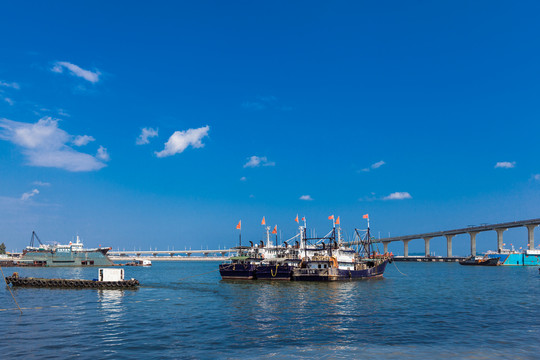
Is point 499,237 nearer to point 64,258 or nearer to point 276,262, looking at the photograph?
point 276,262

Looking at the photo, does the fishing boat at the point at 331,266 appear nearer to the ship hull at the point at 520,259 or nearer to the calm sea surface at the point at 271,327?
the calm sea surface at the point at 271,327

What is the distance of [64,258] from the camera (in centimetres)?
16212

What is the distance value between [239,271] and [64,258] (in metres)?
106

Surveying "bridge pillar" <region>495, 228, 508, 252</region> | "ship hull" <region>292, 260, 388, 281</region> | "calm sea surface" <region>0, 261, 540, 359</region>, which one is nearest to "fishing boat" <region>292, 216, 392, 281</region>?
"ship hull" <region>292, 260, 388, 281</region>

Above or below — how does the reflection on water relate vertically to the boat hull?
above

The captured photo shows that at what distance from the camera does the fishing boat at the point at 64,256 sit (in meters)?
162

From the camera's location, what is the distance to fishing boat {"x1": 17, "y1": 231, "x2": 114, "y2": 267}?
531 feet

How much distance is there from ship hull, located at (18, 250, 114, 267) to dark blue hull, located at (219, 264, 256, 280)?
96.6 meters

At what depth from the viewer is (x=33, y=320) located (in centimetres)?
3812

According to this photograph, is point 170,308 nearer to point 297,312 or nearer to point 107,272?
point 297,312

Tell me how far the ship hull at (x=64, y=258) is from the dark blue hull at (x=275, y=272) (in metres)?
106

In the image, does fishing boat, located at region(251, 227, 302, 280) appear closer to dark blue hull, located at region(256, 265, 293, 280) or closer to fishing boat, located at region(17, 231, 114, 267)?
dark blue hull, located at region(256, 265, 293, 280)

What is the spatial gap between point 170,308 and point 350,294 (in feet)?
93.4

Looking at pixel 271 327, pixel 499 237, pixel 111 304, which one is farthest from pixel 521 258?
pixel 111 304
